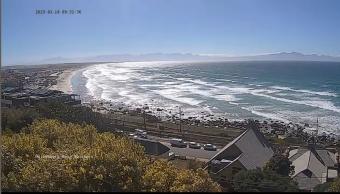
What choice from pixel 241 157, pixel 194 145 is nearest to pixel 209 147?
pixel 194 145

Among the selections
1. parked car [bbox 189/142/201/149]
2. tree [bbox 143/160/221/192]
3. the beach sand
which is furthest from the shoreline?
tree [bbox 143/160/221/192]

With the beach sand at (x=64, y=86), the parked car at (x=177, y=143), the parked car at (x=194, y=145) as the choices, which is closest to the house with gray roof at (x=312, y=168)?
the parked car at (x=194, y=145)

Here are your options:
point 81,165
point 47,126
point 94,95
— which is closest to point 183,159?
point 47,126

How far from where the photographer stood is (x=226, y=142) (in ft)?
93.7

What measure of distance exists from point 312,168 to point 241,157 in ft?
11.1

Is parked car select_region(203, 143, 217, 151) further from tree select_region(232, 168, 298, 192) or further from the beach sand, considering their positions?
the beach sand

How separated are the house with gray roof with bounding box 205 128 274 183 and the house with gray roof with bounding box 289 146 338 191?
1.44 meters

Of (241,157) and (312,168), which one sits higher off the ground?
(241,157)

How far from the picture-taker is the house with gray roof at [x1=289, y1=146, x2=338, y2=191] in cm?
1670

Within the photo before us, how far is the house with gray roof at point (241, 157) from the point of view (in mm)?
17538

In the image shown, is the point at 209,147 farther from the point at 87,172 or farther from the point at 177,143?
the point at 87,172

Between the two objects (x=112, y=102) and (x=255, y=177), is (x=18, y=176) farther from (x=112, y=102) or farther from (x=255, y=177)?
(x=112, y=102)

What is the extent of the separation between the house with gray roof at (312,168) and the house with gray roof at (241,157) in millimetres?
1436

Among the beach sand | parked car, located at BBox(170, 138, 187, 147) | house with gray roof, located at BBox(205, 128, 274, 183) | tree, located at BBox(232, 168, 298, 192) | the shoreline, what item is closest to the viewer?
tree, located at BBox(232, 168, 298, 192)
